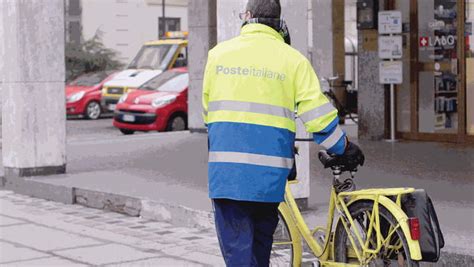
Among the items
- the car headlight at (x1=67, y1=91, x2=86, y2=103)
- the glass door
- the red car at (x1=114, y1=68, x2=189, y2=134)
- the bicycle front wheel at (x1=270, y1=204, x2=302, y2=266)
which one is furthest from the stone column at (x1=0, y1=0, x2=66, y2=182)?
the car headlight at (x1=67, y1=91, x2=86, y2=103)

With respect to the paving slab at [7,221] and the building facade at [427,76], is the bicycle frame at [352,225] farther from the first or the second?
the building facade at [427,76]

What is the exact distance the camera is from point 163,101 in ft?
69.0

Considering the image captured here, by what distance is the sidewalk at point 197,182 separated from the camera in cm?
892

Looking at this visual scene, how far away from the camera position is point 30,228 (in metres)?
9.36

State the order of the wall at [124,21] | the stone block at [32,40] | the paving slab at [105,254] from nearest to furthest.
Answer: the paving slab at [105,254] → the stone block at [32,40] → the wall at [124,21]

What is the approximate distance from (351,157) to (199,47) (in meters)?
12.3

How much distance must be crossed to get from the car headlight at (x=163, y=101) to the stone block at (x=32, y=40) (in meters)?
9.08

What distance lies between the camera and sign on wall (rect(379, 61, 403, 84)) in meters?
14.3

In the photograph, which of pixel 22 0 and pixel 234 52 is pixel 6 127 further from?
pixel 234 52

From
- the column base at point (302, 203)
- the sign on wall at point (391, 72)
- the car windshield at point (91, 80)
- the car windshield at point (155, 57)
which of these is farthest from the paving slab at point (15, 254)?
the car windshield at point (91, 80)

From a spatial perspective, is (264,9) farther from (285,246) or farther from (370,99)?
(370,99)

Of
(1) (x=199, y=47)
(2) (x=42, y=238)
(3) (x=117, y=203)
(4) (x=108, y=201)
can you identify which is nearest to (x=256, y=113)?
(2) (x=42, y=238)

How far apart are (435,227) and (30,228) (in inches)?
197

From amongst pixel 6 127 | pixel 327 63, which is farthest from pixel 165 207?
pixel 327 63
